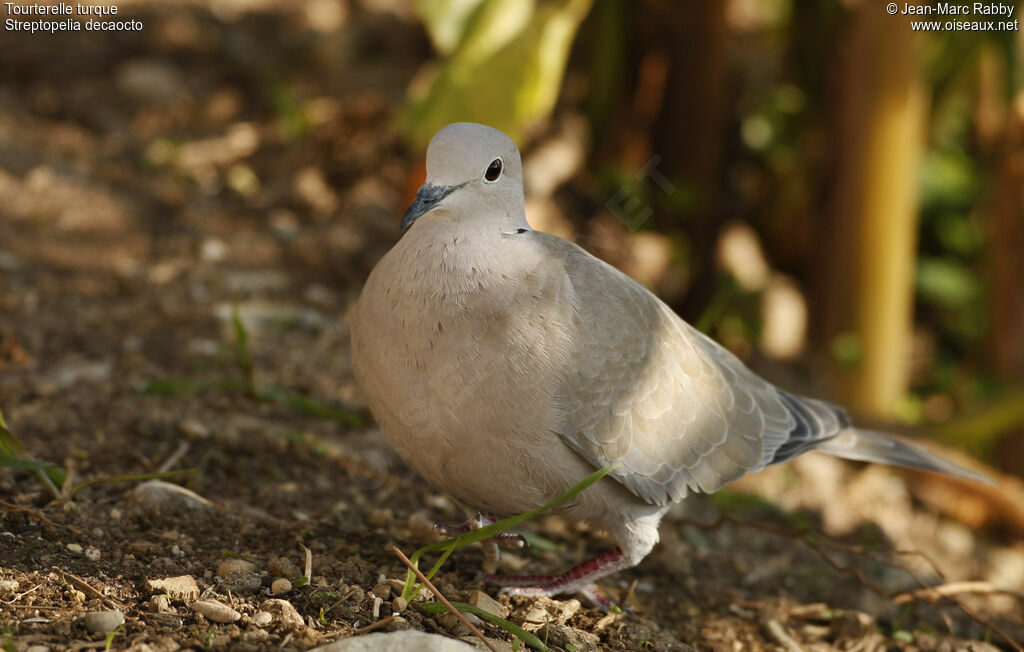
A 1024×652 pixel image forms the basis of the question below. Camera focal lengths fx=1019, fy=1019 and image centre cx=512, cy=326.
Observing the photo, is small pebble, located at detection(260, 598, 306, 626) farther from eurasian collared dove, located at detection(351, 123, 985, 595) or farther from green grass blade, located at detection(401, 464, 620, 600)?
eurasian collared dove, located at detection(351, 123, 985, 595)

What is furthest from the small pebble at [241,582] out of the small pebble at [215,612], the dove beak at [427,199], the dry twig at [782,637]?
the dry twig at [782,637]

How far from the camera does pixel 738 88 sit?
7.43 meters

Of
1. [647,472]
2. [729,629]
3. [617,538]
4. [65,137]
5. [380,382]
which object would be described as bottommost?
[729,629]

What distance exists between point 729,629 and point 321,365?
194 centimetres

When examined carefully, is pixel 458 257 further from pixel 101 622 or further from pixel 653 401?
pixel 101 622

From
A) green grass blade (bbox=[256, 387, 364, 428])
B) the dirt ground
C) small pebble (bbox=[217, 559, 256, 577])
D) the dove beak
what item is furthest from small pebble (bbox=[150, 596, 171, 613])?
green grass blade (bbox=[256, 387, 364, 428])

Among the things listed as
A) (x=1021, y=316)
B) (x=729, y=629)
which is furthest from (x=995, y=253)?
(x=729, y=629)

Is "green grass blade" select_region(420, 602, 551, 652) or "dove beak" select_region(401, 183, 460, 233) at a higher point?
"dove beak" select_region(401, 183, 460, 233)

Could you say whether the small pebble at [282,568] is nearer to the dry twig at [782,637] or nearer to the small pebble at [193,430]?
the small pebble at [193,430]

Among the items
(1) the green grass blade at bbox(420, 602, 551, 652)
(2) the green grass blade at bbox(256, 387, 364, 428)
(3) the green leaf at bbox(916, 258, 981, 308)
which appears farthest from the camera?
(3) the green leaf at bbox(916, 258, 981, 308)

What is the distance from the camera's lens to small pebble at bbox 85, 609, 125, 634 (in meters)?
2.14

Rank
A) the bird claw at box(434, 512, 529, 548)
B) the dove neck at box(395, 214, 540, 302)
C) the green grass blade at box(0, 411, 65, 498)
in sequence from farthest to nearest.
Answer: the bird claw at box(434, 512, 529, 548), the green grass blade at box(0, 411, 65, 498), the dove neck at box(395, 214, 540, 302)

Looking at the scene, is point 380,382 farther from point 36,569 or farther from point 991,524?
point 991,524

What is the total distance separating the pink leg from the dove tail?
0.93 m
